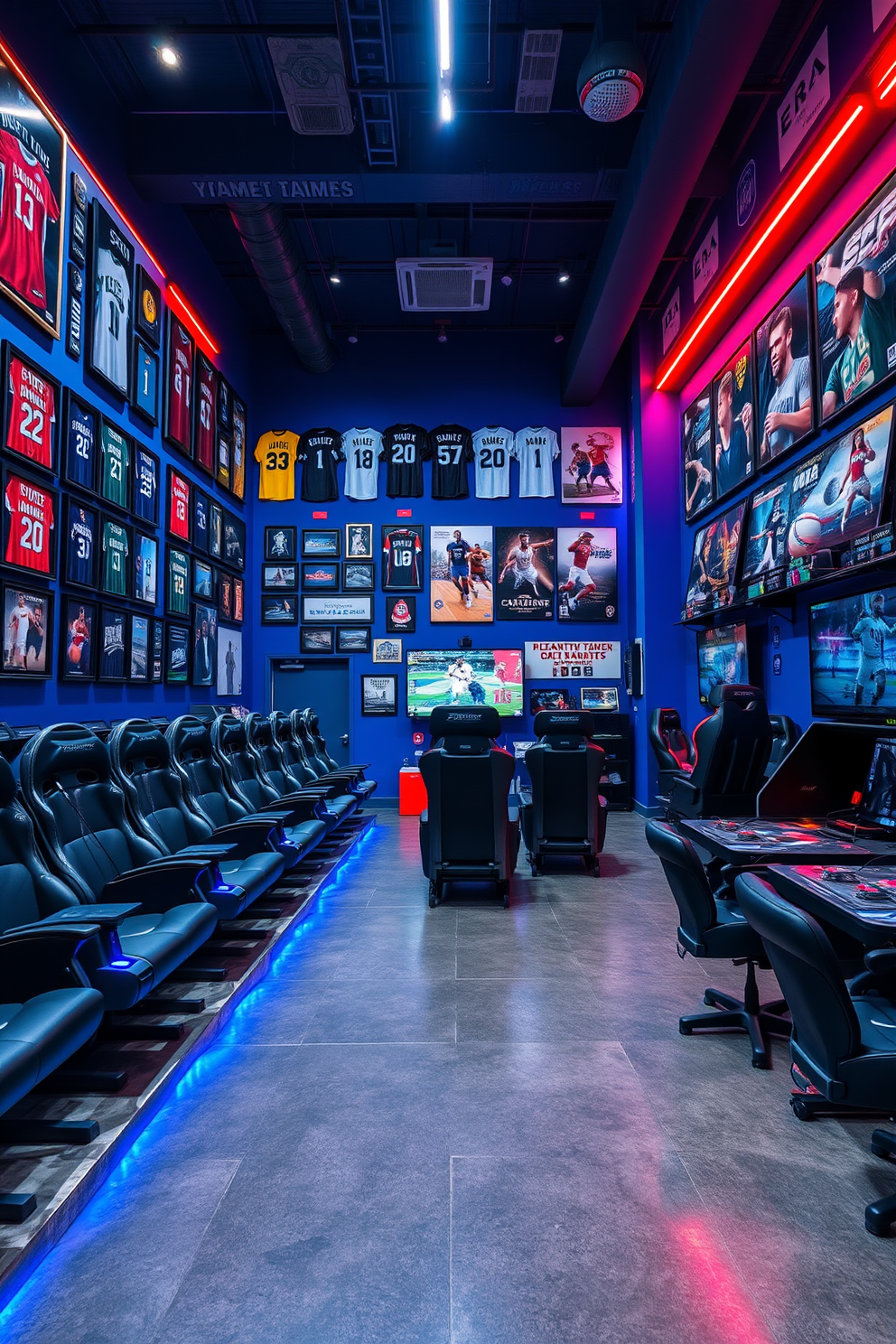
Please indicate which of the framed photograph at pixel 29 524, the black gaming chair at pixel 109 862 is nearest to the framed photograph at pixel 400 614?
the framed photograph at pixel 29 524

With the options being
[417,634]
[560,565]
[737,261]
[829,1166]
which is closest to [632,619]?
[560,565]

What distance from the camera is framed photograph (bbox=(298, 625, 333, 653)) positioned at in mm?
10141

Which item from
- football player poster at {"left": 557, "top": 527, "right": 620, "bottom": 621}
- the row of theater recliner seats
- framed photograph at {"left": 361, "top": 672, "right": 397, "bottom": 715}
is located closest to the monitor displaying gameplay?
football player poster at {"left": 557, "top": 527, "right": 620, "bottom": 621}

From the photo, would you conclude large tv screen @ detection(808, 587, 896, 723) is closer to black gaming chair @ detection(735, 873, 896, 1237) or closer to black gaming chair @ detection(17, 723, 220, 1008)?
black gaming chair @ detection(735, 873, 896, 1237)

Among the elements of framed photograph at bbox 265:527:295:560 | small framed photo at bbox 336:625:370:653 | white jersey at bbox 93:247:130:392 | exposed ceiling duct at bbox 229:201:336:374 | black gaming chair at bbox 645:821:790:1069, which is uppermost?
exposed ceiling duct at bbox 229:201:336:374

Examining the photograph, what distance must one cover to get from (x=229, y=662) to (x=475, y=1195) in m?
7.71

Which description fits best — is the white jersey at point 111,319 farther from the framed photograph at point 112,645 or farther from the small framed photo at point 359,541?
the small framed photo at point 359,541

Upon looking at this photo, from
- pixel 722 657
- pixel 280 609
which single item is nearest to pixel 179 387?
pixel 280 609

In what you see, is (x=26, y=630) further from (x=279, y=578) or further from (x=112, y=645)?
(x=279, y=578)

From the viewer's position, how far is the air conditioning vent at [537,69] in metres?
5.18

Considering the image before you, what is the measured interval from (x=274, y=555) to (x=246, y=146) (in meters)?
4.86

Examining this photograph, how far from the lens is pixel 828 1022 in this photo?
73.5 inches

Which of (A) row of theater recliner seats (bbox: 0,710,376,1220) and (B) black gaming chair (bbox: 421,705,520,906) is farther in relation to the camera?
(B) black gaming chair (bbox: 421,705,520,906)

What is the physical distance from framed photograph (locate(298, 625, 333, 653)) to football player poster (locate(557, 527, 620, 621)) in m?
3.13
